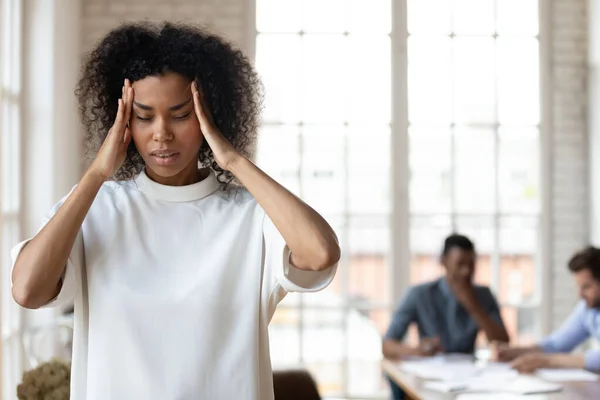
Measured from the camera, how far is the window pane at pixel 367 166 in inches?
237

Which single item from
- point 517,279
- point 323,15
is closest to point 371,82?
point 323,15

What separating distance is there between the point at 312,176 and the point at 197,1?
140 cm

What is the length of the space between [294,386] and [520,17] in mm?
3876

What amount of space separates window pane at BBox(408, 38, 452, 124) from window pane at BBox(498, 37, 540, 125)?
0.41 meters

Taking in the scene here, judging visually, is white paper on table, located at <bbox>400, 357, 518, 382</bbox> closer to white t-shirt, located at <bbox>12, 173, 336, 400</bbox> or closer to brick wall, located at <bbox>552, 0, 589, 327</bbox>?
brick wall, located at <bbox>552, 0, 589, 327</bbox>

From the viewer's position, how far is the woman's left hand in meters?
1.57

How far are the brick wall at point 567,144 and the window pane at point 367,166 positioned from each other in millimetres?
1159

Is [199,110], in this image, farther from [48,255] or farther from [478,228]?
[478,228]

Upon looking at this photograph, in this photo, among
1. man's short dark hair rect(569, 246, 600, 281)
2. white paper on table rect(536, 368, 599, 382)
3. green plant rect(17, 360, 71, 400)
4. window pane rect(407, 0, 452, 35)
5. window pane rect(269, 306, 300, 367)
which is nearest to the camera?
green plant rect(17, 360, 71, 400)

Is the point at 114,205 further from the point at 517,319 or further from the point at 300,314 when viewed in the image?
the point at 517,319

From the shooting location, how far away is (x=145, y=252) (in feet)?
5.07

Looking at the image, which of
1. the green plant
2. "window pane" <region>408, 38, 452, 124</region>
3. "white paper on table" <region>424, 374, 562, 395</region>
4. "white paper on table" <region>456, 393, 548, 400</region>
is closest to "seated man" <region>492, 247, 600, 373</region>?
"white paper on table" <region>424, 374, 562, 395</region>

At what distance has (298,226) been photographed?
1.54m

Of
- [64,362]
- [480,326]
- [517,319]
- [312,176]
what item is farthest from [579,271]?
[64,362]
